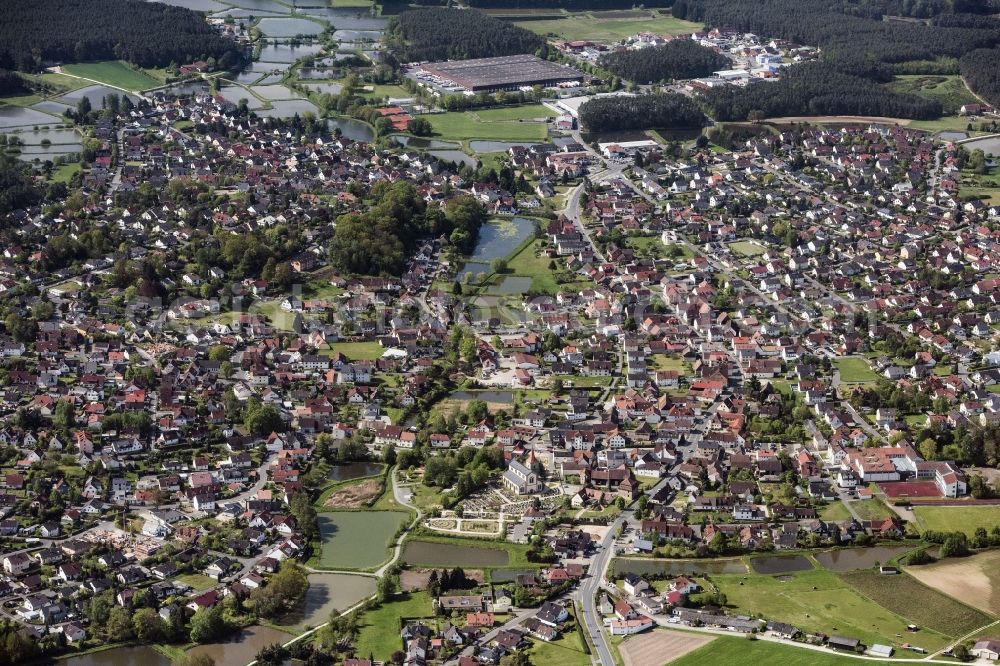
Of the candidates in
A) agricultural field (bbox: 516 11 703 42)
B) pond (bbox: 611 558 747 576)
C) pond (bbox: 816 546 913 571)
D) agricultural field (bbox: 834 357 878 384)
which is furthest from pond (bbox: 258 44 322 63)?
pond (bbox: 816 546 913 571)

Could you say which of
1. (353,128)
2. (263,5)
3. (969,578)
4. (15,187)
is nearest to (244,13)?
(263,5)

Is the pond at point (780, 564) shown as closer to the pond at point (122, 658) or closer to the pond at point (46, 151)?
the pond at point (122, 658)

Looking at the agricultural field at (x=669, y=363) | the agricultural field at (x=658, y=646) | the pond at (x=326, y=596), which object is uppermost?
the agricultural field at (x=669, y=363)

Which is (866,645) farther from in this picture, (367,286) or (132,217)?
(132,217)

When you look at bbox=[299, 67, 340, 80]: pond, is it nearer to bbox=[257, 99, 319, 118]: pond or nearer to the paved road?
bbox=[257, 99, 319, 118]: pond

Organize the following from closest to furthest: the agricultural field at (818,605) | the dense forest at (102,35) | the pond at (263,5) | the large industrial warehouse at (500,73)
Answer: the agricultural field at (818,605)
the large industrial warehouse at (500,73)
the dense forest at (102,35)
the pond at (263,5)

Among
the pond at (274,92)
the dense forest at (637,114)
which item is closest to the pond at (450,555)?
the dense forest at (637,114)
